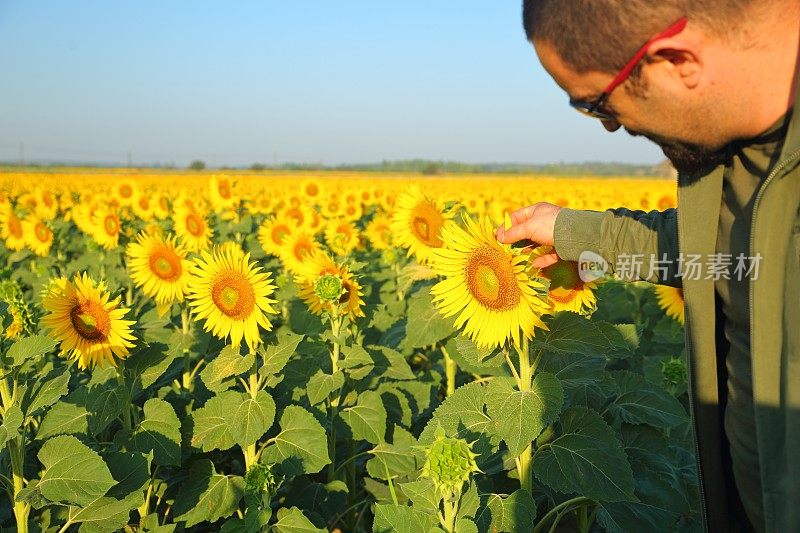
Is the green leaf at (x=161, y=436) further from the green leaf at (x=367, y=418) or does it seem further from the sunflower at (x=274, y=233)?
the sunflower at (x=274, y=233)

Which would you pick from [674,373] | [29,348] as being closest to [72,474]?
[29,348]

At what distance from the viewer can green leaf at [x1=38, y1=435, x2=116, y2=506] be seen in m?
2.19

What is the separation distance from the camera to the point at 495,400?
2186 mm

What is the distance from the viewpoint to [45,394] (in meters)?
2.45

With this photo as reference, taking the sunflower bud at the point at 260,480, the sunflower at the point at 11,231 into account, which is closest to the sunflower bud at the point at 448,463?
the sunflower bud at the point at 260,480

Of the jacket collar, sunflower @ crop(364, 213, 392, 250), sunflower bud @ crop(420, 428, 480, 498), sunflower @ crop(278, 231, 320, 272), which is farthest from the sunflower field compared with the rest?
sunflower @ crop(364, 213, 392, 250)

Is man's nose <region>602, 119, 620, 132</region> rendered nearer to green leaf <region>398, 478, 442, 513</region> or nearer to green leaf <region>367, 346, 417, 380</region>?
green leaf <region>398, 478, 442, 513</region>

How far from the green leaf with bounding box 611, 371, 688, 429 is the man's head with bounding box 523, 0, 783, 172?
1176mm

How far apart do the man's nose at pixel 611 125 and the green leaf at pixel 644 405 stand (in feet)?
3.97

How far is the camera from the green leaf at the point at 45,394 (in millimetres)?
2391

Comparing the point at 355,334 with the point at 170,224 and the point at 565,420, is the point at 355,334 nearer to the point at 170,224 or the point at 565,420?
the point at 565,420

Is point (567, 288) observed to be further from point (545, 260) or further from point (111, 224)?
point (111, 224)

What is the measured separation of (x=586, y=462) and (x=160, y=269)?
9.16 feet

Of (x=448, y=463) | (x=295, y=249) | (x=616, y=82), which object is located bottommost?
(x=448, y=463)
